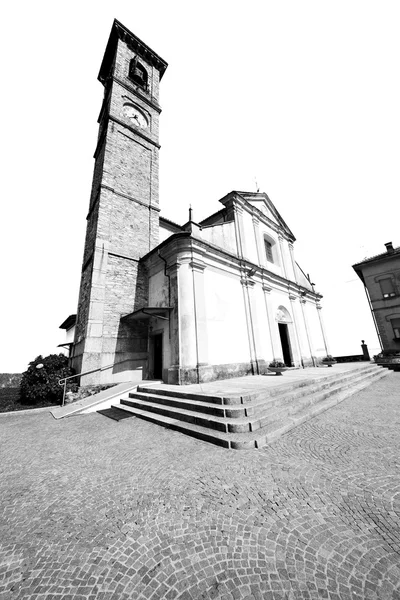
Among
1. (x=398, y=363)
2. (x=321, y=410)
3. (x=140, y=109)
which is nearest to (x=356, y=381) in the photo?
(x=321, y=410)

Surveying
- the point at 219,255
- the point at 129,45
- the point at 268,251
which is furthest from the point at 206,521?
the point at 129,45

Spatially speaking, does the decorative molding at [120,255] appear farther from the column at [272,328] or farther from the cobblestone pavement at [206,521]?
the cobblestone pavement at [206,521]

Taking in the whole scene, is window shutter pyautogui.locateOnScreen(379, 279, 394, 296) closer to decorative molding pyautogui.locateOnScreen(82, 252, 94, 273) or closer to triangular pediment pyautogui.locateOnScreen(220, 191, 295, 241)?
triangular pediment pyautogui.locateOnScreen(220, 191, 295, 241)

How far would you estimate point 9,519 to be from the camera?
7.58 ft

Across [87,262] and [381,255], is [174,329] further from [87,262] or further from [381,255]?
[381,255]

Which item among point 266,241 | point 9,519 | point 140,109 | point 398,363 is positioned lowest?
point 9,519

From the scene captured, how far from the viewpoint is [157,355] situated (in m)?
11.2

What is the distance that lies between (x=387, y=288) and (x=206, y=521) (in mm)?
27485

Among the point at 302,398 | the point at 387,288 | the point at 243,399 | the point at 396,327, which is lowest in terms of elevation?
the point at 302,398

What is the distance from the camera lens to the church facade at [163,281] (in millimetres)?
9531

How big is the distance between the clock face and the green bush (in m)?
16.0

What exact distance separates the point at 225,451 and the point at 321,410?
3.18 meters

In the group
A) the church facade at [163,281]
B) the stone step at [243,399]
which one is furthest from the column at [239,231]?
the stone step at [243,399]

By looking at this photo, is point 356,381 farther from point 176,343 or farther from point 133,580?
point 133,580
